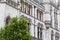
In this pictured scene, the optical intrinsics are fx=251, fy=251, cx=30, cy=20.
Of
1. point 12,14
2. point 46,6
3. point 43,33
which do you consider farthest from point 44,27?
point 12,14

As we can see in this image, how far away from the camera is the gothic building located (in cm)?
3347

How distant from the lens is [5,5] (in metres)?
26.4

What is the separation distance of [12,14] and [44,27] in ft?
42.1

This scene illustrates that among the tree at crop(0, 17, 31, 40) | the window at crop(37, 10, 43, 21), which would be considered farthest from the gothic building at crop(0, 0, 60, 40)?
the tree at crop(0, 17, 31, 40)

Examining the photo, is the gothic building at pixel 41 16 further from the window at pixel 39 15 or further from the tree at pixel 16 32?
the tree at pixel 16 32

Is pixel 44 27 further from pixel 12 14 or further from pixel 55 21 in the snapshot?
pixel 12 14

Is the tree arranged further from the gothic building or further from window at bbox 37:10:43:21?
window at bbox 37:10:43:21

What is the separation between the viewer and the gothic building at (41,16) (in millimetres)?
33469

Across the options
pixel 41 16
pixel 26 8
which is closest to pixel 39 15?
pixel 41 16

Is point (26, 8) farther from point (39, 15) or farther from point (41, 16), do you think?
point (41, 16)

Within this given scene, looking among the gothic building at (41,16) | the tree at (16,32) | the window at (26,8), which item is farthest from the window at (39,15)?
the tree at (16,32)

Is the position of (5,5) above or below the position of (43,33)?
above

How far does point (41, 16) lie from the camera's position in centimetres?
3919

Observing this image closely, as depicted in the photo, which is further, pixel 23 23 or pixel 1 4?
pixel 1 4
